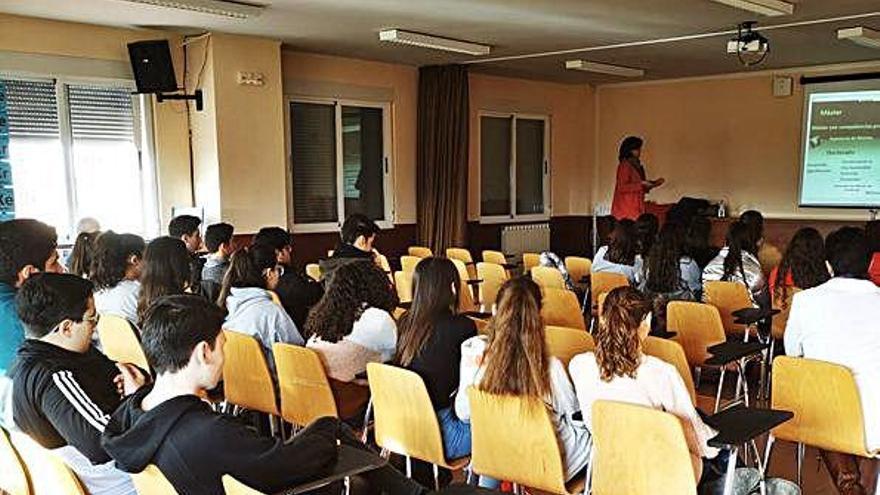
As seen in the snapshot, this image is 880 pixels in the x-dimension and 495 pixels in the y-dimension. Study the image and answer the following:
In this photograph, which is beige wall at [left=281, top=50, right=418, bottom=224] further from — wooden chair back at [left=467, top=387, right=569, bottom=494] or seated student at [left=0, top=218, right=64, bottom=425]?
wooden chair back at [left=467, top=387, right=569, bottom=494]

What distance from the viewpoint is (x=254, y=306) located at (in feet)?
11.9

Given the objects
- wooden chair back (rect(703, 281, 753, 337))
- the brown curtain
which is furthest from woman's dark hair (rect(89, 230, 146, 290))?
the brown curtain

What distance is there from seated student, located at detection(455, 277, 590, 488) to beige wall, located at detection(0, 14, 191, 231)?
4.92m

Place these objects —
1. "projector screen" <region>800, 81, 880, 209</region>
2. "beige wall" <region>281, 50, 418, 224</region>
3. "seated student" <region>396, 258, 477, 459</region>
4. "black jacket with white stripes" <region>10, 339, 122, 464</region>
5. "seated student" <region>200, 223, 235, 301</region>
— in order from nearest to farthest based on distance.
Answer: "black jacket with white stripes" <region>10, 339, 122, 464</region>, "seated student" <region>396, 258, 477, 459</region>, "seated student" <region>200, 223, 235, 301</region>, "beige wall" <region>281, 50, 418, 224</region>, "projector screen" <region>800, 81, 880, 209</region>

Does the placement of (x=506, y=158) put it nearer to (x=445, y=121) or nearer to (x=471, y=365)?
(x=445, y=121)

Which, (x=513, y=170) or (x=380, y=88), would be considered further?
(x=513, y=170)

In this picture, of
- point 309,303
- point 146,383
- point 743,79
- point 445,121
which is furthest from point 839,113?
point 146,383

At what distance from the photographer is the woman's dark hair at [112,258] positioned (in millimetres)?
4012

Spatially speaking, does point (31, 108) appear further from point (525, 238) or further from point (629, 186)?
point (525, 238)

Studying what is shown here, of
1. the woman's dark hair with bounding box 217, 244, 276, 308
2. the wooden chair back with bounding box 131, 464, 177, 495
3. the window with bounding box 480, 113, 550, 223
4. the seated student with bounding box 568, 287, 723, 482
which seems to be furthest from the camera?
the window with bounding box 480, 113, 550, 223

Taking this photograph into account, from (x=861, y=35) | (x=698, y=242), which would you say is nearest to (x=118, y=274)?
(x=698, y=242)

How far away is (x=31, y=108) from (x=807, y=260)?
19.1ft

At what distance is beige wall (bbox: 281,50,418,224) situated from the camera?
7664mm

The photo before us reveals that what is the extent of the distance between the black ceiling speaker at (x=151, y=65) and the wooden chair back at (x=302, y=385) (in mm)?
4070
